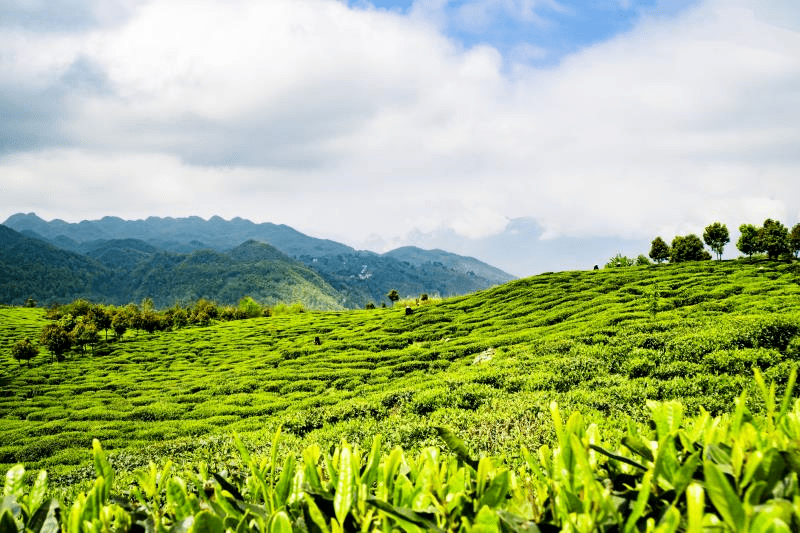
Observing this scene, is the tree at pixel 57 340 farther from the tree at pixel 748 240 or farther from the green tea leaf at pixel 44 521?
the tree at pixel 748 240

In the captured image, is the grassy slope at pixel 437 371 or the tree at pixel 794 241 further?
the tree at pixel 794 241

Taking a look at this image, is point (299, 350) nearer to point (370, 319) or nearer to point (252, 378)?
point (252, 378)

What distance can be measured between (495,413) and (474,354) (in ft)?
39.5

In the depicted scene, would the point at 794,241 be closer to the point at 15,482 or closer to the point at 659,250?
the point at 659,250

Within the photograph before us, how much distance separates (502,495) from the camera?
143 centimetres

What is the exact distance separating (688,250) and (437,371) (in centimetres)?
4112

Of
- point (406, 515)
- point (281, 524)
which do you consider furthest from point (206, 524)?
point (406, 515)

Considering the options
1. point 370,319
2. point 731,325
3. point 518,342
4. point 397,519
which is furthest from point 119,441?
point 370,319

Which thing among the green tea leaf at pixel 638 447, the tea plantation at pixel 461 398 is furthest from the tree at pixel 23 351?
the green tea leaf at pixel 638 447

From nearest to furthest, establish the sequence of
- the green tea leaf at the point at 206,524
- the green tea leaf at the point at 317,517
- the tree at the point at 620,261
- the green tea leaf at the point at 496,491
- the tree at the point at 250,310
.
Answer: the green tea leaf at the point at 206,524 → the green tea leaf at the point at 317,517 → the green tea leaf at the point at 496,491 → the tree at the point at 620,261 → the tree at the point at 250,310

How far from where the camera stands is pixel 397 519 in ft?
4.03

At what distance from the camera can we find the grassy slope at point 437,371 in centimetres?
1058

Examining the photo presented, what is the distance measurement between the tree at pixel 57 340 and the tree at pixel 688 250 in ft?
202

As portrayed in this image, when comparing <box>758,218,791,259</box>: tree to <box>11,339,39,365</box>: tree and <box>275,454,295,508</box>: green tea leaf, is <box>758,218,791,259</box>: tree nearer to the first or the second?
<box>275,454,295,508</box>: green tea leaf
